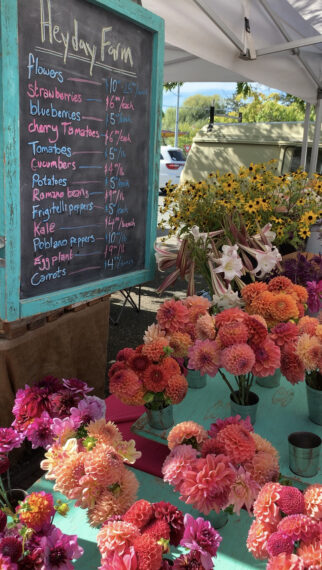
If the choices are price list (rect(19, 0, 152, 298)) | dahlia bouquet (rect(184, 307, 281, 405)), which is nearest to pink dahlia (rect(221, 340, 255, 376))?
dahlia bouquet (rect(184, 307, 281, 405))

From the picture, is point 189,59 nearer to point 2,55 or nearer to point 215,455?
point 2,55

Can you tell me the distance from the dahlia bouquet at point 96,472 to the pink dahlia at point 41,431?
109 millimetres

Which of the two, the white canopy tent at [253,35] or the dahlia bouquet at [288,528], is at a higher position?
the white canopy tent at [253,35]

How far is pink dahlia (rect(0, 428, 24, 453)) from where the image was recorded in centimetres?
98

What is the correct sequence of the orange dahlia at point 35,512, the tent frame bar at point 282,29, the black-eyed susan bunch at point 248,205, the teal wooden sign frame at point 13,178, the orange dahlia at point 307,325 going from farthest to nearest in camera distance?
the tent frame bar at point 282,29
the black-eyed susan bunch at point 248,205
the orange dahlia at point 307,325
the teal wooden sign frame at point 13,178
the orange dahlia at point 35,512

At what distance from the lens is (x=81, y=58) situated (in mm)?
1314

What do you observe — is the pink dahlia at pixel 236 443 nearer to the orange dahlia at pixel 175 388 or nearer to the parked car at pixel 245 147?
the orange dahlia at pixel 175 388

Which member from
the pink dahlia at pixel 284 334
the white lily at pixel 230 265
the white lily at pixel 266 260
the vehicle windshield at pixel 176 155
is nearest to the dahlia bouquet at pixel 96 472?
the pink dahlia at pixel 284 334

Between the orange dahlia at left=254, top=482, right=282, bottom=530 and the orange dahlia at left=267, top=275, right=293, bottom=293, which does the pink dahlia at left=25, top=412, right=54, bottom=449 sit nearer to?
the orange dahlia at left=254, top=482, right=282, bottom=530

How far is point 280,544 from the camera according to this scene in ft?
2.30

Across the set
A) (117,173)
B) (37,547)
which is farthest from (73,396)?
(117,173)

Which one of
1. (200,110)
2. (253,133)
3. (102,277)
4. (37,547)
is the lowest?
(37,547)

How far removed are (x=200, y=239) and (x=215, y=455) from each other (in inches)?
38.0

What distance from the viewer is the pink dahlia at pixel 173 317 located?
138cm
